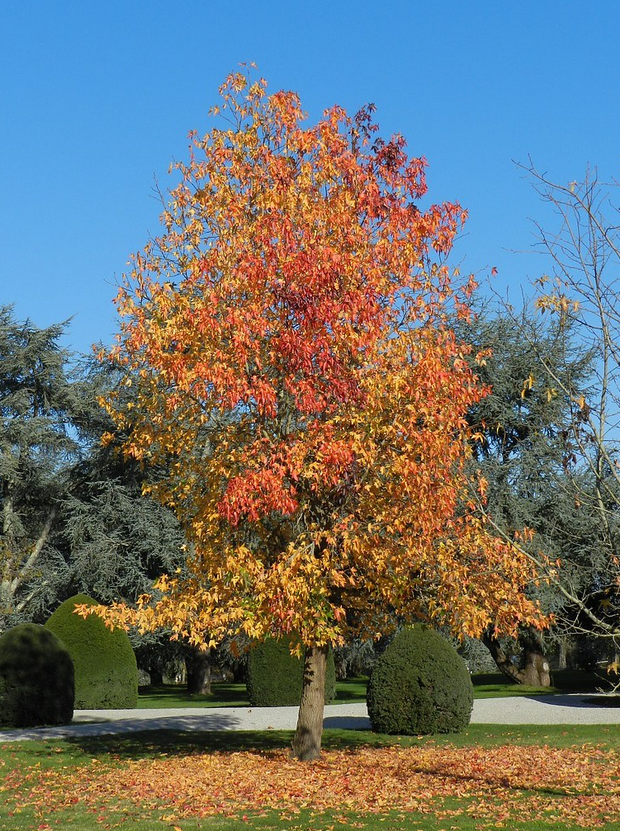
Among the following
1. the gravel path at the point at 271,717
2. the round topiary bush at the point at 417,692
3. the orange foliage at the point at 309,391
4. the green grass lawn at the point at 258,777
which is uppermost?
the orange foliage at the point at 309,391

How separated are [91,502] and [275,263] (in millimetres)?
19647

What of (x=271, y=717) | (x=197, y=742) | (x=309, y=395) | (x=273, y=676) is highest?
(x=309, y=395)

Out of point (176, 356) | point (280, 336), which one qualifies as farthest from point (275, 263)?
point (176, 356)

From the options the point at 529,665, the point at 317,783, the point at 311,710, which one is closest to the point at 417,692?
the point at 311,710

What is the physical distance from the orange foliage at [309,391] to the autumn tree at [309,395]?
0.03 m

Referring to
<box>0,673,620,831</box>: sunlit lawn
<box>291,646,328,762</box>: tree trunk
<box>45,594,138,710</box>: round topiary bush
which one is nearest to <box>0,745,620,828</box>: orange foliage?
<box>0,673,620,831</box>: sunlit lawn

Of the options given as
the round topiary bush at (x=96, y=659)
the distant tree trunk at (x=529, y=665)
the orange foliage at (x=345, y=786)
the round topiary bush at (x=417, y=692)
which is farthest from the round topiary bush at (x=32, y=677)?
the distant tree trunk at (x=529, y=665)

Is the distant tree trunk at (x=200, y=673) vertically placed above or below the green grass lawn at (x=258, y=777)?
above

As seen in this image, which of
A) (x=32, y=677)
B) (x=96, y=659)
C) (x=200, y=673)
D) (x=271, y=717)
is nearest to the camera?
(x=32, y=677)

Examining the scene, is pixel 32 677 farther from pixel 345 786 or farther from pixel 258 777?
pixel 345 786

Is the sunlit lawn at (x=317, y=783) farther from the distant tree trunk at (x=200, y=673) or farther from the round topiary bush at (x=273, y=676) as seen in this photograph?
the distant tree trunk at (x=200, y=673)

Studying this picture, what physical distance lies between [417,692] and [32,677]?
7268mm

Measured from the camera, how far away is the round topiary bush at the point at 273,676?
72.8ft

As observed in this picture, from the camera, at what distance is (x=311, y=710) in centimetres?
1288
